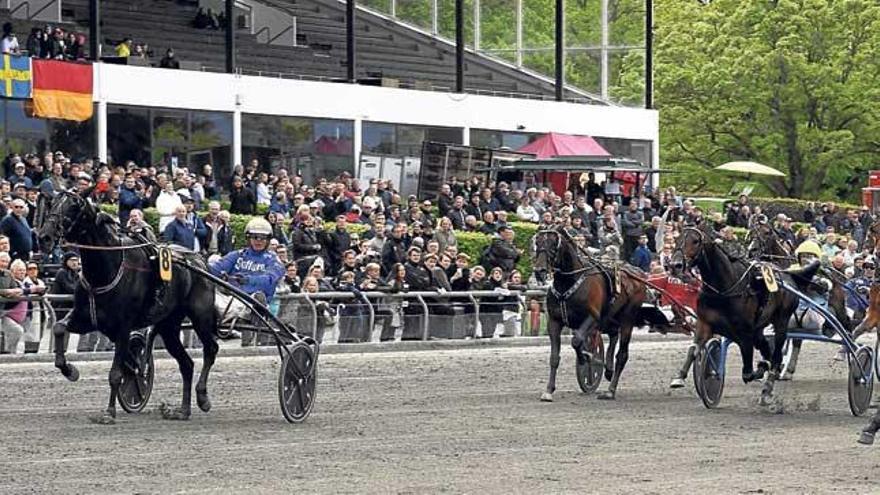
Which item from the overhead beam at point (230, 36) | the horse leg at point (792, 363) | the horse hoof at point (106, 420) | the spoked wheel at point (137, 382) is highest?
the overhead beam at point (230, 36)

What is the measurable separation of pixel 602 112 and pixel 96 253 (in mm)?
30523

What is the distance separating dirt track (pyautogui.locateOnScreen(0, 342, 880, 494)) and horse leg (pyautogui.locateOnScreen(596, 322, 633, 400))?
0.61 feet

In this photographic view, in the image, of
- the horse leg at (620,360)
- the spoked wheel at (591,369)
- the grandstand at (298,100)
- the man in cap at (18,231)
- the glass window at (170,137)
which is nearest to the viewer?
the horse leg at (620,360)

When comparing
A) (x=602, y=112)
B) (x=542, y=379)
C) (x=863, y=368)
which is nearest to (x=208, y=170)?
(x=542, y=379)

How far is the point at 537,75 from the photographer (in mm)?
47156

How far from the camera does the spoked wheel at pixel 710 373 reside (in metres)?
16.5

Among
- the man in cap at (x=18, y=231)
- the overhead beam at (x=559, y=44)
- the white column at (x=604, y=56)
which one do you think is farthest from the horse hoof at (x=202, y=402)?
the white column at (x=604, y=56)

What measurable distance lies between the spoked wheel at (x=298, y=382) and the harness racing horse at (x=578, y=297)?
2.86m

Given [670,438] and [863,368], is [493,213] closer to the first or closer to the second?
[863,368]

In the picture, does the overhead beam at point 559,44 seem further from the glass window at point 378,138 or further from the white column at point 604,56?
the glass window at point 378,138

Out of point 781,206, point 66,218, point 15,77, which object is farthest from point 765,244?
point 781,206

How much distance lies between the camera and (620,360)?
17.8 m

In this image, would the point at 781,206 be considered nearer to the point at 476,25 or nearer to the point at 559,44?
the point at 476,25

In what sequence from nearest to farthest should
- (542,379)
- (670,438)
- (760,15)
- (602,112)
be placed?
(670,438)
(542,379)
(602,112)
(760,15)
